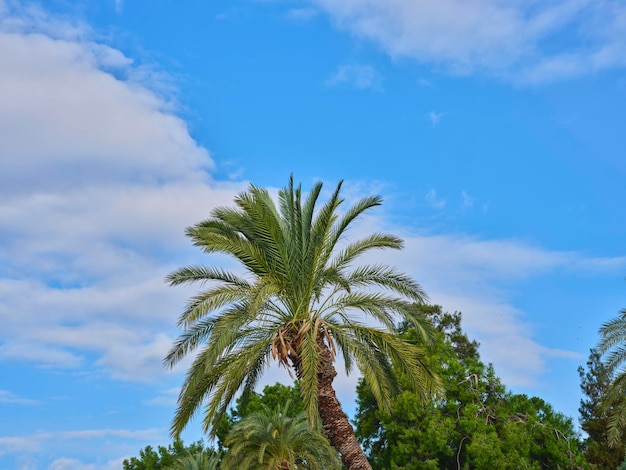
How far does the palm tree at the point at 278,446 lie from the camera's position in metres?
26.8

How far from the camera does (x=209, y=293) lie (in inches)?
834

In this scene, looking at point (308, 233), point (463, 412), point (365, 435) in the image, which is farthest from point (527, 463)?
point (308, 233)

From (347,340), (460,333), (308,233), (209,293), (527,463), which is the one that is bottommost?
(527,463)

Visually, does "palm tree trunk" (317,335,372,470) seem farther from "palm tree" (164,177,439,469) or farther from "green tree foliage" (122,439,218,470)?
"green tree foliage" (122,439,218,470)

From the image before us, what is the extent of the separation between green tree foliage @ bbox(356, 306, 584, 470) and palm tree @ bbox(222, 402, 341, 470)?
8.13 metres

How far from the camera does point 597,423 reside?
4569 centimetres

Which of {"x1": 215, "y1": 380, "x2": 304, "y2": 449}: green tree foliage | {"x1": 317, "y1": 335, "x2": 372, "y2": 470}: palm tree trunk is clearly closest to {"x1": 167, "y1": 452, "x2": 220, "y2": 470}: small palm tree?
{"x1": 215, "y1": 380, "x2": 304, "y2": 449}: green tree foliage

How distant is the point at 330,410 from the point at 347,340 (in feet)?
6.97

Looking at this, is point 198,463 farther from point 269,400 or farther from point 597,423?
point 597,423

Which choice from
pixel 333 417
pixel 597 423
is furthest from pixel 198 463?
pixel 597 423

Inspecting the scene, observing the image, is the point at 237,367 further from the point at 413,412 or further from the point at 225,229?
the point at 413,412

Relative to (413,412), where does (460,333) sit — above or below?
above

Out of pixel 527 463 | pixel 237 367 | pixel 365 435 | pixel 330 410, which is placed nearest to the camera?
pixel 237 367

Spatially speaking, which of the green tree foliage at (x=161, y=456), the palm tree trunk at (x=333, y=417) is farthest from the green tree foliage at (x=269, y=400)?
the palm tree trunk at (x=333, y=417)
